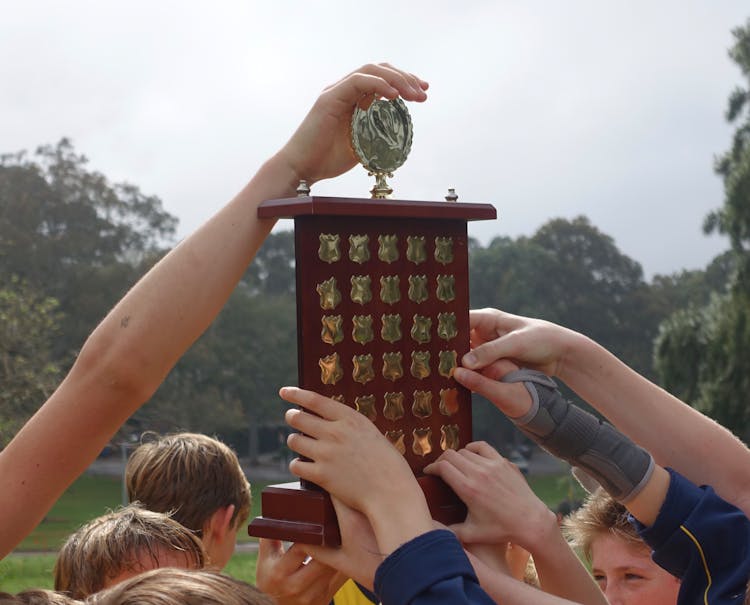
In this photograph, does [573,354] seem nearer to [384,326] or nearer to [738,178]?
[384,326]

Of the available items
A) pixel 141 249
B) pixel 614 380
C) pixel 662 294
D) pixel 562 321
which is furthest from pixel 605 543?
pixel 662 294

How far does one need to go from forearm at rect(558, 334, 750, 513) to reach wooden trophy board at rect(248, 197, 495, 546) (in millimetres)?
348

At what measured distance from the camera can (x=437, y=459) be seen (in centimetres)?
262

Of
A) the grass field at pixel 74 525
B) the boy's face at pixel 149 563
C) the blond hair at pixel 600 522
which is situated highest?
the boy's face at pixel 149 563

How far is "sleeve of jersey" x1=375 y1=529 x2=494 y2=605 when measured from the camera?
1.89 m

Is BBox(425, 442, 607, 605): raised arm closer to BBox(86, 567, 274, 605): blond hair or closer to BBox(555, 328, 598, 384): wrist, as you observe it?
BBox(555, 328, 598, 384): wrist

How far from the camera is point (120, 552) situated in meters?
3.04

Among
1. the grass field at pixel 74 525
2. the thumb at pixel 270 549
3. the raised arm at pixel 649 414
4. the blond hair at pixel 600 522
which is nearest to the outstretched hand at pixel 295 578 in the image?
the thumb at pixel 270 549

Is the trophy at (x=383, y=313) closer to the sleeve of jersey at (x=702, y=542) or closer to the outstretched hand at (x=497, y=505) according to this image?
the outstretched hand at (x=497, y=505)

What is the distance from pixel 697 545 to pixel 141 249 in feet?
143

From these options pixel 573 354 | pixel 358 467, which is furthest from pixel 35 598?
pixel 573 354

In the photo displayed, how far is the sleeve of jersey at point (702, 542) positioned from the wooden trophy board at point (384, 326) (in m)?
0.51

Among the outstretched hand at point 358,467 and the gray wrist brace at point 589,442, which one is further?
the gray wrist brace at point 589,442

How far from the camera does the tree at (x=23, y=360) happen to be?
2705 cm
